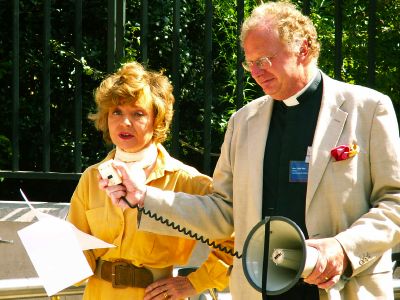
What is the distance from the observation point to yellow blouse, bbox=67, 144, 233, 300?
3902mm

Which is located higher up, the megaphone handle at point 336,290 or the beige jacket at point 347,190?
the beige jacket at point 347,190

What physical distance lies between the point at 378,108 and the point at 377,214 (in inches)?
15.9

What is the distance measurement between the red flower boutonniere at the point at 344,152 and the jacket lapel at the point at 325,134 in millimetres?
26

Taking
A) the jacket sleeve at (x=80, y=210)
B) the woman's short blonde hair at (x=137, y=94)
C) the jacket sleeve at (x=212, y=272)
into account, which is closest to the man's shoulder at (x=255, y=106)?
the woman's short blonde hair at (x=137, y=94)

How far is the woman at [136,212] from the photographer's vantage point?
154 inches

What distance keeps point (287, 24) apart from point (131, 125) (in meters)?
0.82

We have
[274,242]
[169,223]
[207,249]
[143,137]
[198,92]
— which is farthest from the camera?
[198,92]

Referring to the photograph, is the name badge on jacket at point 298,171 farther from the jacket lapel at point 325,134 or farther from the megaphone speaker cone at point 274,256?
the megaphone speaker cone at point 274,256

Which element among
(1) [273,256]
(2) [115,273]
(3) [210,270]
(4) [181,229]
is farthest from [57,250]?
(1) [273,256]

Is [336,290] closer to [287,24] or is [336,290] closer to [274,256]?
[274,256]

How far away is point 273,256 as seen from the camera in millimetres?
3242

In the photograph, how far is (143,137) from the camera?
157 inches

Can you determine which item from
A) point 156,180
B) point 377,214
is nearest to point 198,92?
point 156,180

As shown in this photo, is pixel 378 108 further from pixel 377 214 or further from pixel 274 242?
pixel 274 242
